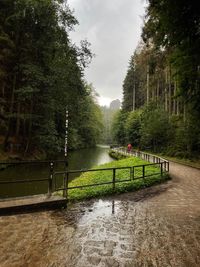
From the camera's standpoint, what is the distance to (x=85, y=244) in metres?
4.27

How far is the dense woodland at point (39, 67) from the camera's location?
18.6 meters

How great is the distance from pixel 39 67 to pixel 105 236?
17777mm

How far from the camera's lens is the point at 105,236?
184 inches

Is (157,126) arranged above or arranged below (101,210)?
above

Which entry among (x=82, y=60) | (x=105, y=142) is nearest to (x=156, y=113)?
(x=82, y=60)

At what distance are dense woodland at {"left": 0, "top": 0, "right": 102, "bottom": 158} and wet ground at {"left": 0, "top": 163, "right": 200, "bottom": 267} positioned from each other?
13.6 metres

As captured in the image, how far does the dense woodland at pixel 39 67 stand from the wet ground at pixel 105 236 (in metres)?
13.6

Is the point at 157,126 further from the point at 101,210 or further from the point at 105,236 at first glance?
the point at 105,236

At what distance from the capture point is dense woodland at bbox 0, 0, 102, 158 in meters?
18.6

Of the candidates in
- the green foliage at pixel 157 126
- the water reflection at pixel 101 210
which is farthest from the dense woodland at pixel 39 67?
the water reflection at pixel 101 210

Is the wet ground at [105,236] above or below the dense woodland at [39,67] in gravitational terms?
below

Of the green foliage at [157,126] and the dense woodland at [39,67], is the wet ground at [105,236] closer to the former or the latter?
the dense woodland at [39,67]

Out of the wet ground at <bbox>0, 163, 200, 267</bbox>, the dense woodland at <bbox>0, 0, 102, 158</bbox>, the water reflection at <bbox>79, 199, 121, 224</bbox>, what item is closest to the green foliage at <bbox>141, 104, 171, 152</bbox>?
the dense woodland at <bbox>0, 0, 102, 158</bbox>

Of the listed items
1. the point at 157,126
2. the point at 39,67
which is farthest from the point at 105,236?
the point at 157,126
